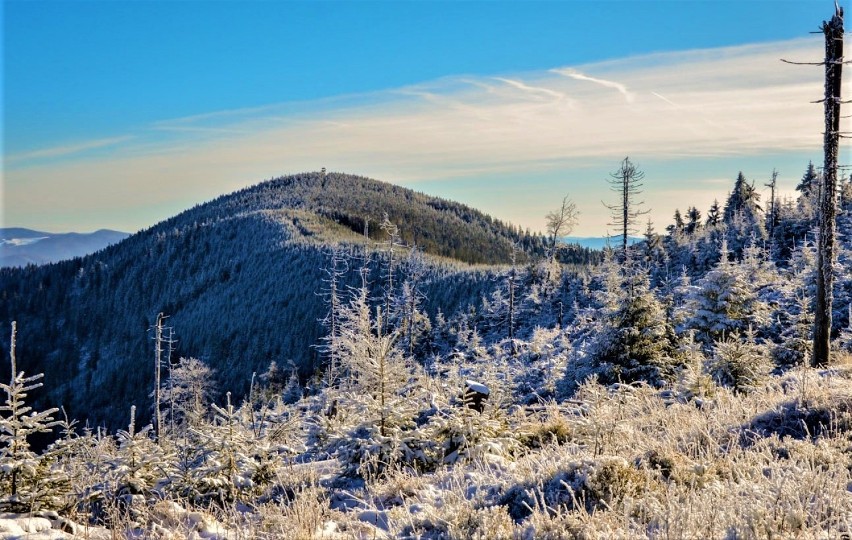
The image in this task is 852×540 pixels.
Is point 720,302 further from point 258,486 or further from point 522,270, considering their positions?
point 522,270

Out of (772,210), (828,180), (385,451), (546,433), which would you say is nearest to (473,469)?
(385,451)

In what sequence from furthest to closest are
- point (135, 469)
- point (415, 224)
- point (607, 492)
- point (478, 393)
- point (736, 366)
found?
point (415, 224) → point (736, 366) → point (478, 393) → point (135, 469) → point (607, 492)

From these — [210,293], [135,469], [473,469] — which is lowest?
[210,293]

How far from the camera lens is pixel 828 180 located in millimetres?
13227

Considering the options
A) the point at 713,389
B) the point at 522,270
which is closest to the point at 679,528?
the point at 713,389

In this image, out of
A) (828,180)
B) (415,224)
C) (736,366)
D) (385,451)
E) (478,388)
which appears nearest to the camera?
(385,451)

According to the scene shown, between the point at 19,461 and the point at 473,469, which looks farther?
the point at 473,469

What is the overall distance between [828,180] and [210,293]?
401 ft

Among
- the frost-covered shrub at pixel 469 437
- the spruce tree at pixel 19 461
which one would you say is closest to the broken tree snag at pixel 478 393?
the frost-covered shrub at pixel 469 437

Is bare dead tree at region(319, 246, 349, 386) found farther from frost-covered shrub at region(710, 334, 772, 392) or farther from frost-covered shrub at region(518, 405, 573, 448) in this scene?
frost-covered shrub at region(518, 405, 573, 448)

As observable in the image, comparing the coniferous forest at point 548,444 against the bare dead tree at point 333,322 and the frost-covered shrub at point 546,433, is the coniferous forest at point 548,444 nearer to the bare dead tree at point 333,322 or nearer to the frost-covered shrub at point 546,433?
the frost-covered shrub at point 546,433

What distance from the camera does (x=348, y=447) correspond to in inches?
280

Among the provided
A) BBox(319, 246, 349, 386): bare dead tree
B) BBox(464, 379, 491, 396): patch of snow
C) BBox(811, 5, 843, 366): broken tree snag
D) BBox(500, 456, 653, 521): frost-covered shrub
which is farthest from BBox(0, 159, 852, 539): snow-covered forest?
BBox(319, 246, 349, 386): bare dead tree

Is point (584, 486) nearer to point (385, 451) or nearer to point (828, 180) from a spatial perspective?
point (385, 451)
